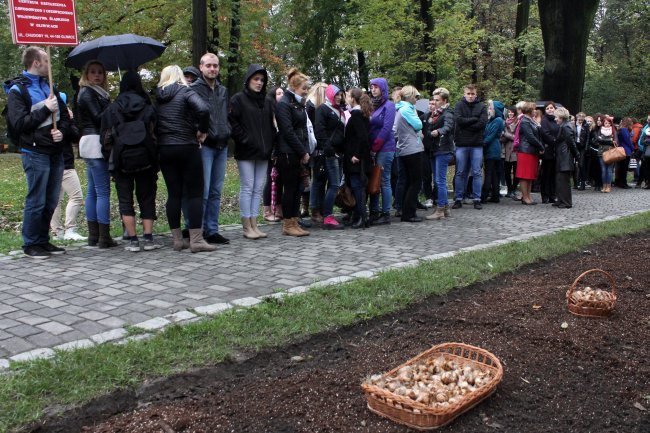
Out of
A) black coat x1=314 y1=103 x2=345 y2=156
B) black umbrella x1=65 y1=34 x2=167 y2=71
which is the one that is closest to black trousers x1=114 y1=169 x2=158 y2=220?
black umbrella x1=65 y1=34 x2=167 y2=71

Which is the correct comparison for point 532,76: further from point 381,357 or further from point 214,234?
point 381,357

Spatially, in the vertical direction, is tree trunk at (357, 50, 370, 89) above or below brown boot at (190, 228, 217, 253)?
above

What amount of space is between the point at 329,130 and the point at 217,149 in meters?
1.92

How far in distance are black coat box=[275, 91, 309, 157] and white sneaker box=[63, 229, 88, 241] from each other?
115 inches

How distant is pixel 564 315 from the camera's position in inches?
190

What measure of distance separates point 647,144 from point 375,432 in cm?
1635

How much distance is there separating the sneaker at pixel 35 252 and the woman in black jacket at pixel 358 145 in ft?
14.0

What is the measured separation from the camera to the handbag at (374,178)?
911 cm

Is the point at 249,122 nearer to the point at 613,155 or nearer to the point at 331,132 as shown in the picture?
the point at 331,132

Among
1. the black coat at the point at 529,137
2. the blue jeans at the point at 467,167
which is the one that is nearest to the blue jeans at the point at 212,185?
the blue jeans at the point at 467,167

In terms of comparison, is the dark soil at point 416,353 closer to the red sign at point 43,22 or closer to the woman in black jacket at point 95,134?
the woman in black jacket at point 95,134

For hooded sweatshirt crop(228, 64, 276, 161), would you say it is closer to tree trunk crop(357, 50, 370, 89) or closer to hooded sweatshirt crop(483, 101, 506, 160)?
hooded sweatshirt crop(483, 101, 506, 160)

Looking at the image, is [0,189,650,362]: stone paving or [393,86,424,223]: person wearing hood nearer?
[0,189,650,362]: stone paving

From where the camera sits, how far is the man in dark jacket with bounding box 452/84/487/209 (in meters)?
10.9
